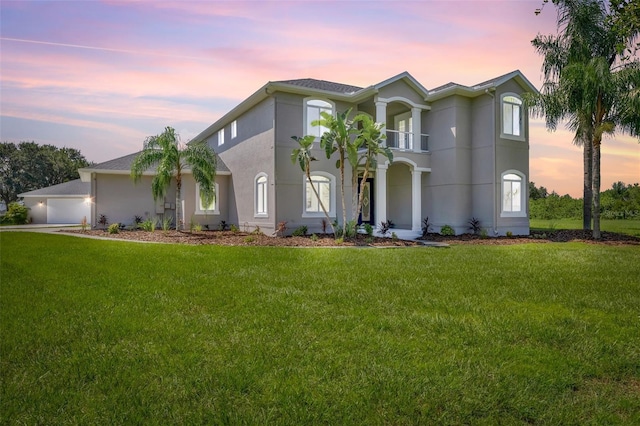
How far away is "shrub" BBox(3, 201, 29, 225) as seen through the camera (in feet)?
94.8

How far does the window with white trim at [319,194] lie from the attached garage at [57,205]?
2102cm

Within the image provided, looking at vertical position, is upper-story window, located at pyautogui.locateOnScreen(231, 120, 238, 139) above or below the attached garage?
above

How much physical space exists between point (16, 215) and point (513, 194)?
31.5 meters

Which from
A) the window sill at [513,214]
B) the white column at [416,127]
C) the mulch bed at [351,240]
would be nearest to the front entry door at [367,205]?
the white column at [416,127]

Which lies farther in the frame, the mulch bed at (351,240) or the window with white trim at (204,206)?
the window with white trim at (204,206)

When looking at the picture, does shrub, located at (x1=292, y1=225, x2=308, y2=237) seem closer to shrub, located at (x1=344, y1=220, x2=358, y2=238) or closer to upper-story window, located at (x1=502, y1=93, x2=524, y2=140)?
shrub, located at (x1=344, y1=220, x2=358, y2=238)

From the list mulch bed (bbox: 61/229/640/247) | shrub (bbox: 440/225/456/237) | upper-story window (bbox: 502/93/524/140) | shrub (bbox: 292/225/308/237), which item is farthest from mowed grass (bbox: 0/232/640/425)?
upper-story window (bbox: 502/93/524/140)

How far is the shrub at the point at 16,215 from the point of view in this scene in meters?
28.9

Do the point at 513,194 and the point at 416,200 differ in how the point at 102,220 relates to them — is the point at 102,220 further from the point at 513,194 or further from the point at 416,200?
the point at 513,194

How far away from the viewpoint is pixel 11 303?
20.5 ft

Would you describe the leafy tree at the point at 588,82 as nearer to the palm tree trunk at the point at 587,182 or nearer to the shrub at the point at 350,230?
the palm tree trunk at the point at 587,182

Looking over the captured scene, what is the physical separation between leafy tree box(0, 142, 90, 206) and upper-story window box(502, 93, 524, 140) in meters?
48.0

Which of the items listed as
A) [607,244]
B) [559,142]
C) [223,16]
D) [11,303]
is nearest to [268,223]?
[223,16]

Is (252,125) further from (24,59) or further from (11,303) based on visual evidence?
(11,303)
